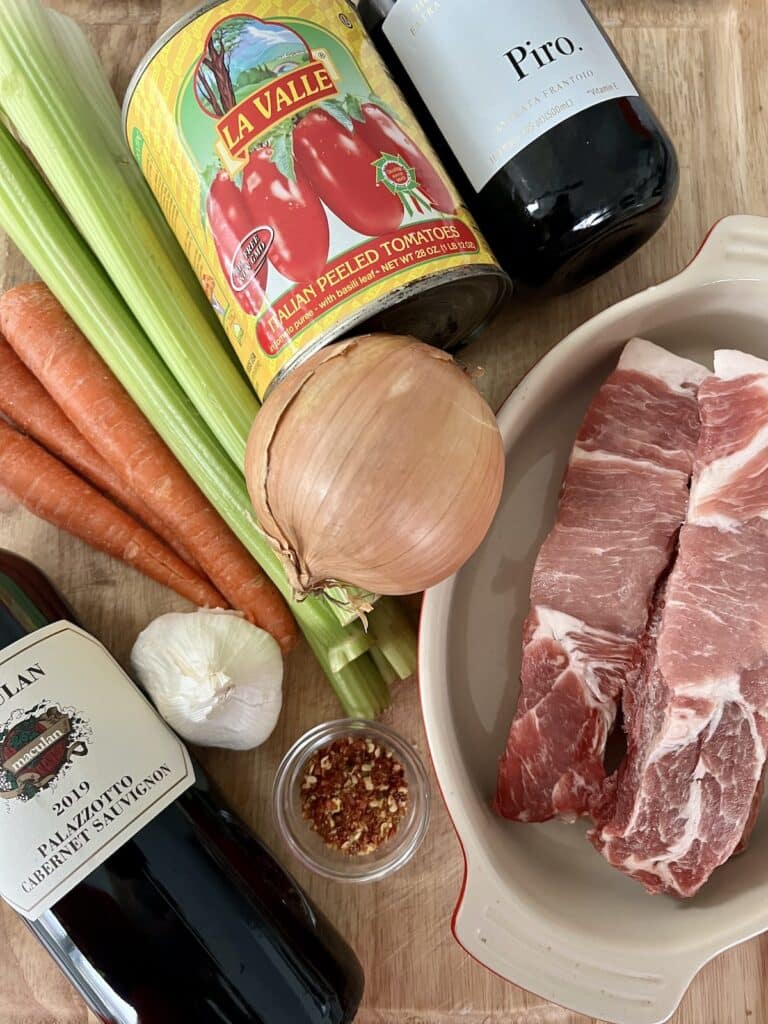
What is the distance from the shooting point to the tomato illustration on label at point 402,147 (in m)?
0.98

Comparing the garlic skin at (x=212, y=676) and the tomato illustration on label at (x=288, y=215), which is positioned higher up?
the tomato illustration on label at (x=288, y=215)

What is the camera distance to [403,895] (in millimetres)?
1182

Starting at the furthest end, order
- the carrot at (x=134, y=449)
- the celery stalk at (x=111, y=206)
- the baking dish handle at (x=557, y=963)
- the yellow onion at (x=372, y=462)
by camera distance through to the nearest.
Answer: the carrot at (x=134, y=449)
the celery stalk at (x=111, y=206)
the baking dish handle at (x=557, y=963)
the yellow onion at (x=372, y=462)

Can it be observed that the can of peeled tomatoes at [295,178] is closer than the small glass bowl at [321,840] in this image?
Yes

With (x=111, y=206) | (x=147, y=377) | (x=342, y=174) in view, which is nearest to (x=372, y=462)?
(x=342, y=174)

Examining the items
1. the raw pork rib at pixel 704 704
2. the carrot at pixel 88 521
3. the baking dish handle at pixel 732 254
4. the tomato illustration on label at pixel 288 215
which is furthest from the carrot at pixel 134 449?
the baking dish handle at pixel 732 254

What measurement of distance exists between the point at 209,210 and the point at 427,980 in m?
1.06

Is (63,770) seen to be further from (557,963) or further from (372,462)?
(557,963)

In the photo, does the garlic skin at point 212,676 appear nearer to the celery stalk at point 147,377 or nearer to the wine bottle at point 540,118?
the celery stalk at point 147,377

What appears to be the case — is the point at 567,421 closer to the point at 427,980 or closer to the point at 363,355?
the point at 363,355

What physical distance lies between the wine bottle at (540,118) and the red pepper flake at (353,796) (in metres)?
0.73

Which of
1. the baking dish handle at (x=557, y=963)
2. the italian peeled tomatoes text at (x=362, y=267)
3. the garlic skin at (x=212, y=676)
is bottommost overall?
the baking dish handle at (x=557, y=963)

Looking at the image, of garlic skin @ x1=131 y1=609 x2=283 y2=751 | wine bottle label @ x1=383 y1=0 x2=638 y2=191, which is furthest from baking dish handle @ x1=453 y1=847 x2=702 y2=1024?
wine bottle label @ x1=383 y1=0 x2=638 y2=191

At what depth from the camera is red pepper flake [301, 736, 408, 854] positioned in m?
1.19
